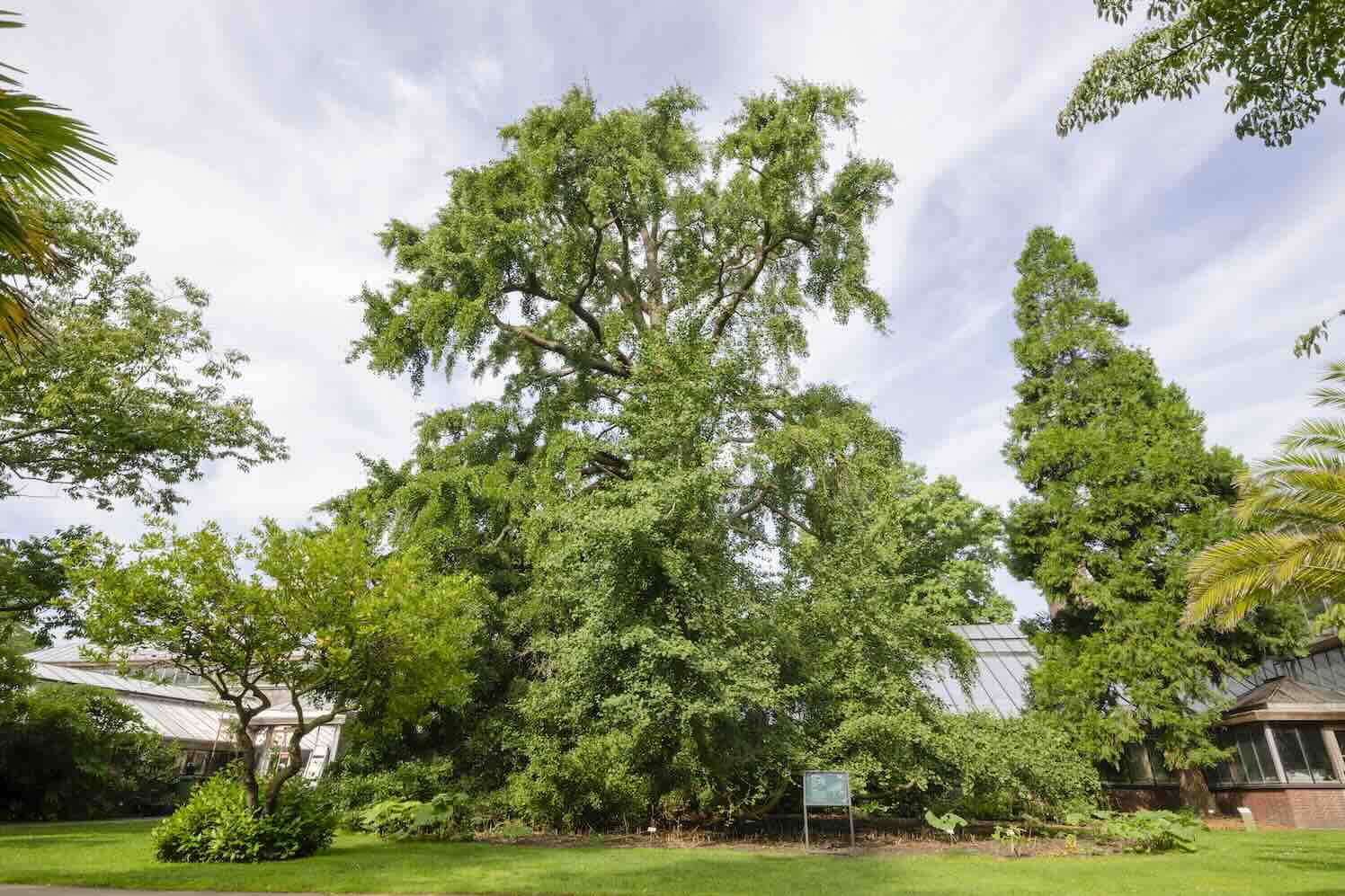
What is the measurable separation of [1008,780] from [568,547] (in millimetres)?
10970

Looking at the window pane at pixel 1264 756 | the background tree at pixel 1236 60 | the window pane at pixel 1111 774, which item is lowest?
the window pane at pixel 1111 774

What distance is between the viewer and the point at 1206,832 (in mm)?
17156

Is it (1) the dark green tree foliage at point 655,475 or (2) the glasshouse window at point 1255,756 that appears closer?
(1) the dark green tree foliage at point 655,475

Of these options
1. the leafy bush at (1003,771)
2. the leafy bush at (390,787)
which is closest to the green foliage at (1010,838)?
the leafy bush at (1003,771)

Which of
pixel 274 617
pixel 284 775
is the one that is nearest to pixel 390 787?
pixel 284 775

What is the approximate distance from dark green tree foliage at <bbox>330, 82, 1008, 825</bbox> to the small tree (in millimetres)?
1742

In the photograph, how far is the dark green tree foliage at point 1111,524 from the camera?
1950 centimetres

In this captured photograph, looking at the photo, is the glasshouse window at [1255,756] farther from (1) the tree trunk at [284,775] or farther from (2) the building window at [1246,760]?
(1) the tree trunk at [284,775]

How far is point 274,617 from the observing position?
Answer: 11.8 m

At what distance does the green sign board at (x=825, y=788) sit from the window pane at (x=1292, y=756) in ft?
49.6

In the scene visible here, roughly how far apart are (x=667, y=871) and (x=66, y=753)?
19.8 m

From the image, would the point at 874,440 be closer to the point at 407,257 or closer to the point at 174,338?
the point at 407,257

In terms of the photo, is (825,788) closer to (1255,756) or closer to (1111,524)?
(1111,524)

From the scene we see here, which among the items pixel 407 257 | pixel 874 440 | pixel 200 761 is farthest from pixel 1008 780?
pixel 200 761
